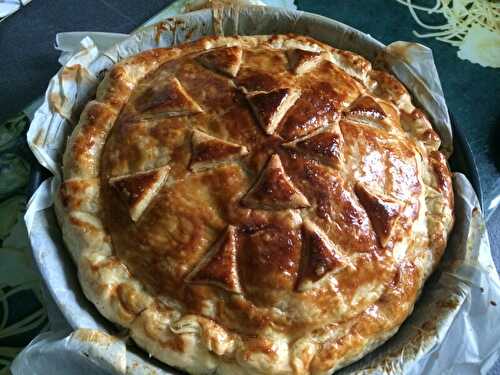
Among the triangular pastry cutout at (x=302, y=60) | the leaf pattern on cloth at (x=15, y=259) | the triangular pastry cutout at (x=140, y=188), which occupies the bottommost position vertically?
the leaf pattern on cloth at (x=15, y=259)

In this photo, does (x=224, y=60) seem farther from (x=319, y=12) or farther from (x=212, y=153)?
(x=319, y=12)

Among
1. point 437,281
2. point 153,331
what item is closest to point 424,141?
point 437,281

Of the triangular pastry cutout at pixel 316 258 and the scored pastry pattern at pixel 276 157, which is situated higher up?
the scored pastry pattern at pixel 276 157

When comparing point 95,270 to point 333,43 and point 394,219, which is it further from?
point 333,43

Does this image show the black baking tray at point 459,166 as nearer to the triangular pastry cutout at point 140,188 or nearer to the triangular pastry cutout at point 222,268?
the triangular pastry cutout at point 140,188

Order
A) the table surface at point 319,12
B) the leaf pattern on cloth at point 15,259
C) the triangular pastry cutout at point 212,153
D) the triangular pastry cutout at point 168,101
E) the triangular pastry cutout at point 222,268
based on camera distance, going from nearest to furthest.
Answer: the triangular pastry cutout at point 222,268 < the triangular pastry cutout at point 212,153 < the triangular pastry cutout at point 168,101 < the leaf pattern on cloth at point 15,259 < the table surface at point 319,12

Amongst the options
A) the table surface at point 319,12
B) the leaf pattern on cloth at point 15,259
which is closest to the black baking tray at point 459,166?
the leaf pattern on cloth at point 15,259
